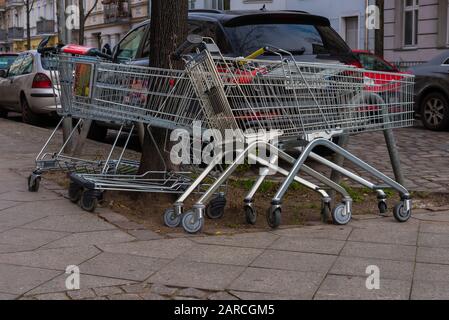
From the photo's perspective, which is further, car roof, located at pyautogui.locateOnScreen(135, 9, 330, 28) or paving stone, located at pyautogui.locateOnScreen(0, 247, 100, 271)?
car roof, located at pyautogui.locateOnScreen(135, 9, 330, 28)

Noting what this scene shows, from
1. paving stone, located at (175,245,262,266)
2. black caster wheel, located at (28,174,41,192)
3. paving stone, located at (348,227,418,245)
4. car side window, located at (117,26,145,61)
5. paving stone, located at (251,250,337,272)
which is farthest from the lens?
car side window, located at (117,26,145,61)

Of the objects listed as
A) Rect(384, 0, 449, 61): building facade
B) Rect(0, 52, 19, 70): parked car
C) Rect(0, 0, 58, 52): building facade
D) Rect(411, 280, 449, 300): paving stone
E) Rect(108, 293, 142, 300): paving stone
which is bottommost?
Rect(108, 293, 142, 300): paving stone

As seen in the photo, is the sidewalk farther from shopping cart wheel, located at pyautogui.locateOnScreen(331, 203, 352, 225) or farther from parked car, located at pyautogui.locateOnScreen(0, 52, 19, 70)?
parked car, located at pyautogui.locateOnScreen(0, 52, 19, 70)

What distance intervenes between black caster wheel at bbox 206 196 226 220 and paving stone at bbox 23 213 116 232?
35.0 inches

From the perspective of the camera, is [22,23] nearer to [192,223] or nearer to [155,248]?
[192,223]

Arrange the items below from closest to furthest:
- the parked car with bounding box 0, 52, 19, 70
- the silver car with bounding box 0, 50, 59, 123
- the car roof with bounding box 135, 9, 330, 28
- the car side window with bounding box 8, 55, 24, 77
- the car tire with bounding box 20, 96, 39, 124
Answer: the car roof with bounding box 135, 9, 330, 28 < the silver car with bounding box 0, 50, 59, 123 < the car tire with bounding box 20, 96, 39, 124 < the car side window with bounding box 8, 55, 24, 77 < the parked car with bounding box 0, 52, 19, 70

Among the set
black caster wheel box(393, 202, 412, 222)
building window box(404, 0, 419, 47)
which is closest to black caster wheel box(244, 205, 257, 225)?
black caster wheel box(393, 202, 412, 222)

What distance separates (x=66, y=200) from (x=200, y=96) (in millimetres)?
2139

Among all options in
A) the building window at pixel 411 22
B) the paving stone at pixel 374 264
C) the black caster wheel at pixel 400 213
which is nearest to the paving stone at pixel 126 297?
the paving stone at pixel 374 264

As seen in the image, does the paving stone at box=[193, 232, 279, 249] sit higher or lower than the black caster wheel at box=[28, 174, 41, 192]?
lower

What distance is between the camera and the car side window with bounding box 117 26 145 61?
10.1 meters

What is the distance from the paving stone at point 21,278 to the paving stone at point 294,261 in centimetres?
144

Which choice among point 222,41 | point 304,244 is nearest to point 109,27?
point 222,41
